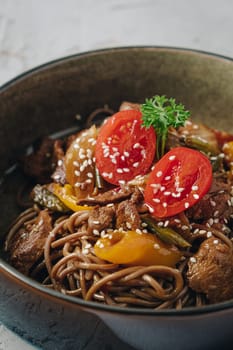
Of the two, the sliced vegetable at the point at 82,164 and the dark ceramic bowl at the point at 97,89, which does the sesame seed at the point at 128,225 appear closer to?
the sliced vegetable at the point at 82,164

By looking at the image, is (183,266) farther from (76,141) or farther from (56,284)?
(76,141)

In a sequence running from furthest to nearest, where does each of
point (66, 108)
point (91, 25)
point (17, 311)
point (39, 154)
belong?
point (91, 25), point (66, 108), point (39, 154), point (17, 311)

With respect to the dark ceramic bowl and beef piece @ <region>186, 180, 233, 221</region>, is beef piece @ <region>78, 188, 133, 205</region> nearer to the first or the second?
beef piece @ <region>186, 180, 233, 221</region>

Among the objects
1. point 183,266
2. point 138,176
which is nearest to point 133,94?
point 138,176

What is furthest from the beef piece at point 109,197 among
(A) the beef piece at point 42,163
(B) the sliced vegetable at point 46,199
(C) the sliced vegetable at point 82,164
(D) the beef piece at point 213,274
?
(A) the beef piece at point 42,163

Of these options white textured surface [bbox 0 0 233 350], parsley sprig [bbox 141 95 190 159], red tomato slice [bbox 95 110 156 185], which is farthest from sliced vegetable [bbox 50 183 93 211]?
white textured surface [bbox 0 0 233 350]
